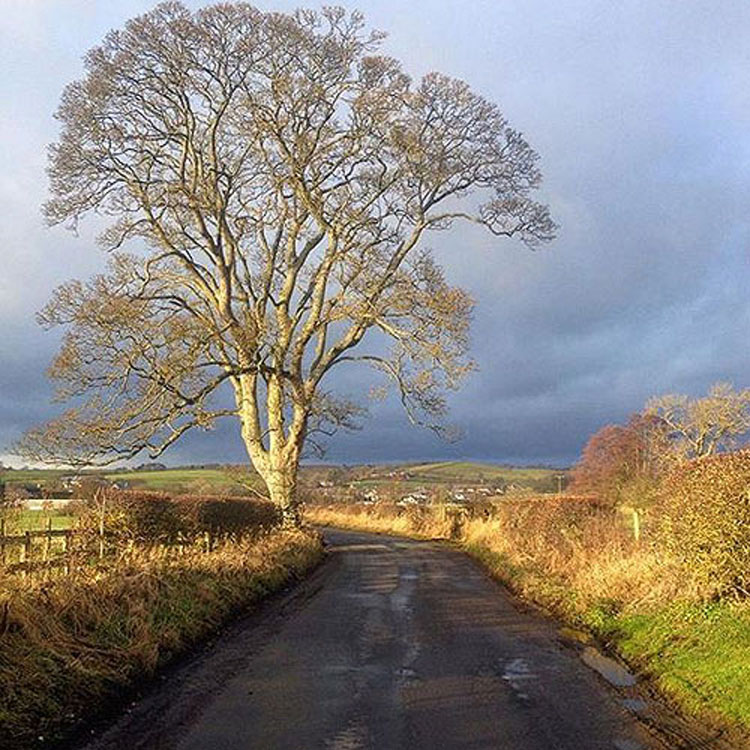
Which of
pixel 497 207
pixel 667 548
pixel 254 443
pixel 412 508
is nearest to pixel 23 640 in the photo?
pixel 667 548

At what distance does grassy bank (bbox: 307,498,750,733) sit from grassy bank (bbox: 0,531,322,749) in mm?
5821

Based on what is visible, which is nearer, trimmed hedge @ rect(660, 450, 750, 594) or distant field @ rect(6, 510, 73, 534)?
trimmed hedge @ rect(660, 450, 750, 594)

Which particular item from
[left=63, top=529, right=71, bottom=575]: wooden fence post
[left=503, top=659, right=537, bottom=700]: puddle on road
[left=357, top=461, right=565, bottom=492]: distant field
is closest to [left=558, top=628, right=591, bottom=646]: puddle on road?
[left=503, top=659, right=537, bottom=700]: puddle on road

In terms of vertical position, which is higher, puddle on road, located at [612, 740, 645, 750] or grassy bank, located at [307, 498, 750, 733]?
grassy bank, located at [307, 498, 750, 733]

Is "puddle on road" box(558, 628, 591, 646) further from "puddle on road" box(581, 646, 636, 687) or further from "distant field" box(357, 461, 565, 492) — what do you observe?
"distant field" box(357, 461, 565, 492)

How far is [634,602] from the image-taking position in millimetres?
14031

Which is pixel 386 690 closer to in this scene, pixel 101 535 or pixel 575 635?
pixel 575 635

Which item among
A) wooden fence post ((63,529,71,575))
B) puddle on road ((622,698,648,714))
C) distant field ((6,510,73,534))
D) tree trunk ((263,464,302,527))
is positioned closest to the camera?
puddle on road ((622,698,648,714))

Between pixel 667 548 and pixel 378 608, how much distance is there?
5.77 meters

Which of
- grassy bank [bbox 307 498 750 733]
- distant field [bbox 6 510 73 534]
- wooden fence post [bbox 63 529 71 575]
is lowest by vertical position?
grassy bank [bbox 307 498 750 733]

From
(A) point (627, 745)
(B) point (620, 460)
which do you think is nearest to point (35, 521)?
(A) point (627, 745)

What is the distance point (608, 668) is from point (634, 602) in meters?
3.21

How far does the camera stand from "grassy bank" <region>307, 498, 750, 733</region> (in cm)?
941

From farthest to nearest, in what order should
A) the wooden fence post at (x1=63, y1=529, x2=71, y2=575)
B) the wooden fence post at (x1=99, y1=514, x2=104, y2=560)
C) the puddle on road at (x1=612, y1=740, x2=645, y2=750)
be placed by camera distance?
1. the wooden fence post at (x1=99, y1=514, x2=104, y2=560)
2. the wooden fence post at (x1=63, y1=529, x2=71, y2=575)
3. the puddle on road at (x1=612, y1=740, x2=645, y2=750)
